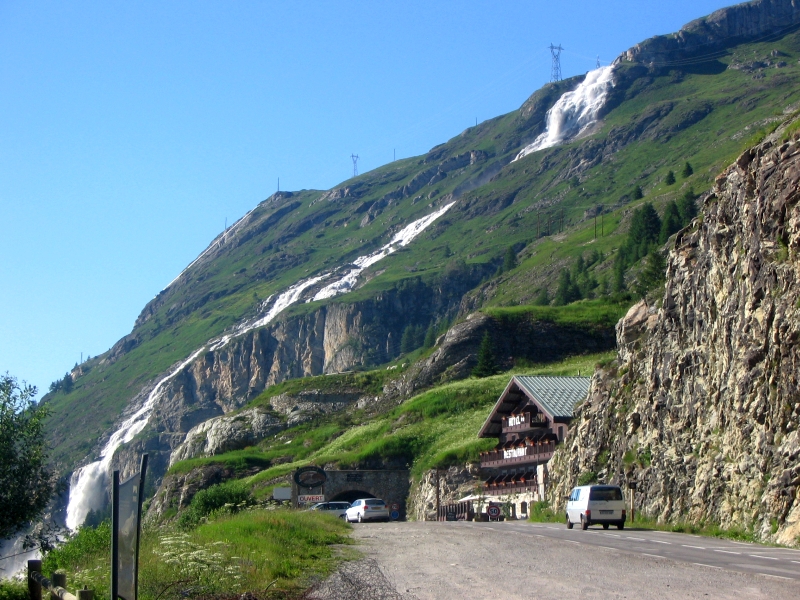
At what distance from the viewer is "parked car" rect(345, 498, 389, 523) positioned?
179 feet

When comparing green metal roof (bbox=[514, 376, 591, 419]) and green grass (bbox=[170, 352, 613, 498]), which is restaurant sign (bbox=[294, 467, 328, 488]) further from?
green metal roof (bbox=[514, 376, 591, 419])

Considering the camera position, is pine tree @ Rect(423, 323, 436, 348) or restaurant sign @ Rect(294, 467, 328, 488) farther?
pine tree @ Rect(423, 323, 436, 348)

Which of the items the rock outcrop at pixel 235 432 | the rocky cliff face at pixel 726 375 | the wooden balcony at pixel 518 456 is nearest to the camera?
the rocky cliff face at pixel 726 375

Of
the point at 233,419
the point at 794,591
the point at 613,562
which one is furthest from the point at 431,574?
the point at 233,419

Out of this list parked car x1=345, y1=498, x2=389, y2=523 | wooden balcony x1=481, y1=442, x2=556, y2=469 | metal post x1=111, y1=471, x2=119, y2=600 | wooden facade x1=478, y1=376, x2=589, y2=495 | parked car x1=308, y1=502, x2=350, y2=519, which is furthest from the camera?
wooden facade x1=478, y1=376, x2=589, y2=495

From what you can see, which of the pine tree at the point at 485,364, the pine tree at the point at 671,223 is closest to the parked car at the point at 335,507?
the pine tree at the point at 485,364

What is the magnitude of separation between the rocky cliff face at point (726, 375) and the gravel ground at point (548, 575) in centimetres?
792

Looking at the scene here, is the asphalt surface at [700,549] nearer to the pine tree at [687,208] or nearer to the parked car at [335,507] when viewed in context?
the parked car at [335,507]

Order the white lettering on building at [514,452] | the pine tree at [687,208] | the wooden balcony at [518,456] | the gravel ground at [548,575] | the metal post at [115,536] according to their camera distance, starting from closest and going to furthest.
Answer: the metal post at [115,536]
the gravel ground at [548,575]
the wooden balcony at [518,456]
the white lettering on building at [514,452]
the pine tree at [687,208]

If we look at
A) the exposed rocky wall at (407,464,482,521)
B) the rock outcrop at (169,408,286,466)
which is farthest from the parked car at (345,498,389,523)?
the rock outcrop at (169,408,286,466)

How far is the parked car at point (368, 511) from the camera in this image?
5447 cm

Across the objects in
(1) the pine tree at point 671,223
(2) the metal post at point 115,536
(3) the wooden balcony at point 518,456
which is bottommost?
(3) the wooden balcony at point 518,456

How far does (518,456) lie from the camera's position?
65500 millimetres

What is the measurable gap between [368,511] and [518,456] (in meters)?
14.9
